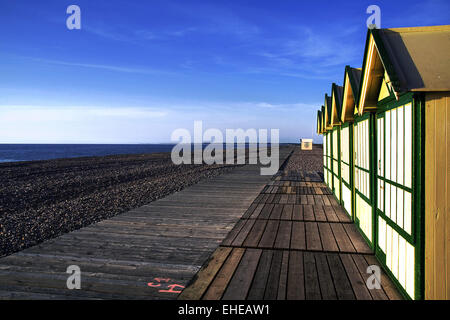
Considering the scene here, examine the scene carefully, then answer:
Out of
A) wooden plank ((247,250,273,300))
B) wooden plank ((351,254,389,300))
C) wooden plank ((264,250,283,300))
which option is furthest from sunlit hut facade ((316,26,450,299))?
wooden plank ((247,250,273,300))

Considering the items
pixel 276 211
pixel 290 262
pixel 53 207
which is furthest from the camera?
pixel 53 207

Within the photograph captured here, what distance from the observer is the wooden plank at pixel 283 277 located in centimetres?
319

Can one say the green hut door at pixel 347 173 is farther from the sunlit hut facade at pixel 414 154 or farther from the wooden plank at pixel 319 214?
the sunlit hut facade at pixel 414 154

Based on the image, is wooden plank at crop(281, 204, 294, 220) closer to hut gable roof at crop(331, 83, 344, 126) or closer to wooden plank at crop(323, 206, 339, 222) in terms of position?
wooden plank at crop(323, 206, 339, 222)

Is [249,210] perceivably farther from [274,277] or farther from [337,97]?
[337,97]

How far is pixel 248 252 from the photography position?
14.8 feet

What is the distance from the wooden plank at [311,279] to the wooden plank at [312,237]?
343 millimetres

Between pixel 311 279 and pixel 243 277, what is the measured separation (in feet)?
2.77

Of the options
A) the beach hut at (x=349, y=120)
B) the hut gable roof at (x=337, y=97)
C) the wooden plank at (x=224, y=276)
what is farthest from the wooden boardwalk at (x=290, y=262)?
the hut gable roof at (x=337, y=97)

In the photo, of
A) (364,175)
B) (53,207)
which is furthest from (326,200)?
(53,207)

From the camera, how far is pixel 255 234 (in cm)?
541
